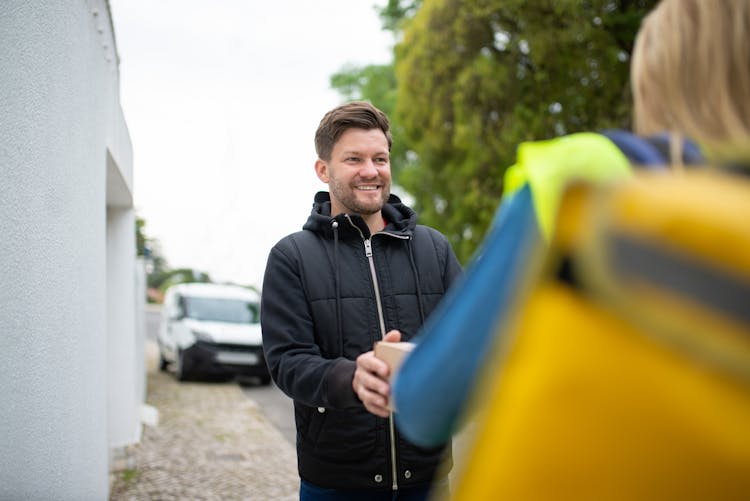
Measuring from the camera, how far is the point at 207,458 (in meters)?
8.50

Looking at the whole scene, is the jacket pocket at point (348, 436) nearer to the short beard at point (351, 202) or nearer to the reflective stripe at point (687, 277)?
the short beard at point (351, 202)

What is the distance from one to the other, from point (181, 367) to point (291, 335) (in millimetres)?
13185

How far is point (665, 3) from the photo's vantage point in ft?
3.51

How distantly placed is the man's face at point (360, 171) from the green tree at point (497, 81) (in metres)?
9.70

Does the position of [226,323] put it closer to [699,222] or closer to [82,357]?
[82,357]

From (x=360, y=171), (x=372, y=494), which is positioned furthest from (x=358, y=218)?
(x=372, y=494)

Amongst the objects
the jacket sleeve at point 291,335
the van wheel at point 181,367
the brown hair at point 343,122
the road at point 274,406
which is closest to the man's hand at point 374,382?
the jacket sleeve at point 291,335

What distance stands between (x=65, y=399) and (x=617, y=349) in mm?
3535

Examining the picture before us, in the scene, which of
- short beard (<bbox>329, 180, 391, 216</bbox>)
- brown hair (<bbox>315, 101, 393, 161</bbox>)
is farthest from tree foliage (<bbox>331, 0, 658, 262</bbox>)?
short beard (<bbox>329, 180, 391, 216</bbox>)

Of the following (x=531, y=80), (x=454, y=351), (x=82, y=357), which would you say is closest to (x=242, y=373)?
(x=531, y=80)

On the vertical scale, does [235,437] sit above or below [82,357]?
below

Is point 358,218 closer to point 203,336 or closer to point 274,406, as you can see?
point 274,406

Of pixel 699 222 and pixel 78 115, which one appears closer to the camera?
pixel 699 222

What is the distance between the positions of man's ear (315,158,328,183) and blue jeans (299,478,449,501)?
1.16 m
